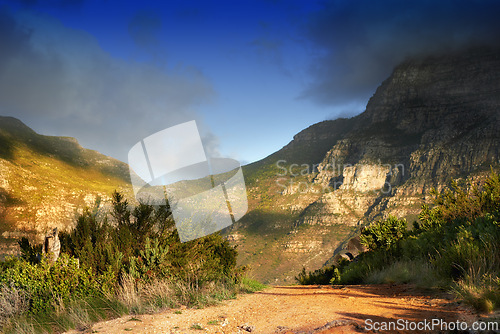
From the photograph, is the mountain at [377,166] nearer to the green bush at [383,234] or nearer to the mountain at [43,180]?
the mountain at [43,180]

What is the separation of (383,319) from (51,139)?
154m

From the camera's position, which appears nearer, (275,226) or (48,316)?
(48,316)

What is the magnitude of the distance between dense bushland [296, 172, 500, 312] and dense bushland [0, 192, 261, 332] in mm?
5807

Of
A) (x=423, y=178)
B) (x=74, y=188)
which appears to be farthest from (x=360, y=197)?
(x=74, y=188)

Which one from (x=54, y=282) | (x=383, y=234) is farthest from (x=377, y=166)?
(x=54, y=282)

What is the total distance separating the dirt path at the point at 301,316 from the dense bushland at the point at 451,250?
1.95 ft

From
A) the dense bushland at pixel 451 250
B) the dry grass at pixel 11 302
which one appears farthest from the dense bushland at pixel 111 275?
the dense bushland at pixel 451 250

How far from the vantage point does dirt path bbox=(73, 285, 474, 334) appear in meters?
5.21

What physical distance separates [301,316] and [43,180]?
102536 millimetres

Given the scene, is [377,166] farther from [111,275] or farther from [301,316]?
[111,275]

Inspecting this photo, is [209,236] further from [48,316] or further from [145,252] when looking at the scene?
[48,316]

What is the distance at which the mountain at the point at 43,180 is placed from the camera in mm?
72625

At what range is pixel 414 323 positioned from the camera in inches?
193

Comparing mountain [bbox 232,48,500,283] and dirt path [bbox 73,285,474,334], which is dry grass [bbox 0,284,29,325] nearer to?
dirt path [bbox 73,285,474,334]
